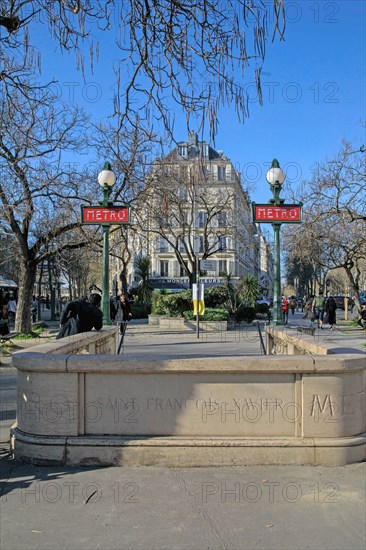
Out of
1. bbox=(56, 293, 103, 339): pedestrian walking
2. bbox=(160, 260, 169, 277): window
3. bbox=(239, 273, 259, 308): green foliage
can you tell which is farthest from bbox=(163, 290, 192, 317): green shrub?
bbox=(160, 260, 169, 277): window

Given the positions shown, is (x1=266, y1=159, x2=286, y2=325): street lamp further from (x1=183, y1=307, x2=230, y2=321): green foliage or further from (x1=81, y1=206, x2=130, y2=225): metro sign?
(x1=183, y1=307, x2=230, y2=321): green foliage

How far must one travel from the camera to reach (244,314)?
83.5 ft

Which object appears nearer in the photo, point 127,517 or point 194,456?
point 127,517

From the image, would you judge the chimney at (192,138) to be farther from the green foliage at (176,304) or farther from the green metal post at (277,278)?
the green foliage at (176,304)

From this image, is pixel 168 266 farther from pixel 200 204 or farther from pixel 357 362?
pixel 357 362

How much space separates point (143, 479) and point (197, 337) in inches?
614

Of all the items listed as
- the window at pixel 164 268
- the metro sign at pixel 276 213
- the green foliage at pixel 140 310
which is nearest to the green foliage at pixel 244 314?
the green foliage at pixel 140 310

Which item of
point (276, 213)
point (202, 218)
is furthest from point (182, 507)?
point (202, 218)

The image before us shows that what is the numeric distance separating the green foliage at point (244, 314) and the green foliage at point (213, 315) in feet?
4.72

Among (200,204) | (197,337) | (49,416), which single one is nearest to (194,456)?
(49,416)

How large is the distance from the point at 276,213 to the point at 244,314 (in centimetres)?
1363

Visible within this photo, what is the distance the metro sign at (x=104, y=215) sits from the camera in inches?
502

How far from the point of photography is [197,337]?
20219mm

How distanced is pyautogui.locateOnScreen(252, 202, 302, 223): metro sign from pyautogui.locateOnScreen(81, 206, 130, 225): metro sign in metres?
3.24
